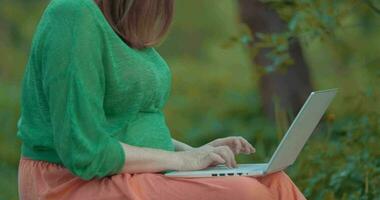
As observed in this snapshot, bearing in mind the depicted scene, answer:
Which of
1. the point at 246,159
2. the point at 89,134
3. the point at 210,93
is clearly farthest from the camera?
the point at 210,93

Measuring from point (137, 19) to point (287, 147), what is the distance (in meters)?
0.58

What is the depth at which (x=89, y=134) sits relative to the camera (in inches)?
122

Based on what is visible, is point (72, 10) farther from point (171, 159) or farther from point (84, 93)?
point (171, 159)

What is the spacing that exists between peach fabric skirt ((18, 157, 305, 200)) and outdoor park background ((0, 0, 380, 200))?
4.43ft

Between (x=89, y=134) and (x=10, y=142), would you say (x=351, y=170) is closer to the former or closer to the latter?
(x=89, y=134)

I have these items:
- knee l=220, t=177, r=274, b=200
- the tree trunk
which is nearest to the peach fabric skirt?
knee l=220, t=177, r=274, b=200

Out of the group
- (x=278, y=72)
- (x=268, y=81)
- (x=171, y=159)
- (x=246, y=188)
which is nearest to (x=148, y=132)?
(x=171, y=159)

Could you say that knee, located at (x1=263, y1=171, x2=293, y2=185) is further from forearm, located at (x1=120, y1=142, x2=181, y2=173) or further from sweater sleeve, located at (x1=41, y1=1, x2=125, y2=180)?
sweater sleeve, located at (x1=41, y1=1, x2=125, y2=180)

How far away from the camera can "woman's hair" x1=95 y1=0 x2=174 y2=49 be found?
3.28m

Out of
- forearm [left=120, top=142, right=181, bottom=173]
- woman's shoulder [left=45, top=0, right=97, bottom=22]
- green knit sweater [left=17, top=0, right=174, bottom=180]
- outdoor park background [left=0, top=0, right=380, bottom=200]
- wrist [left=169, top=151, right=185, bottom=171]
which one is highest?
woman's shoulder [left=45, top=0, right=97, bottom=22]

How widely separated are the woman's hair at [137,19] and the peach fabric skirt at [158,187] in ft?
1.36

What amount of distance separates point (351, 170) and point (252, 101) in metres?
4.36

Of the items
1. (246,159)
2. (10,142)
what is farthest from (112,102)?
(10,142)

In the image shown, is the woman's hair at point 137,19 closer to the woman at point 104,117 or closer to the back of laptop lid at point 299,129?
the woman at point 104,117
